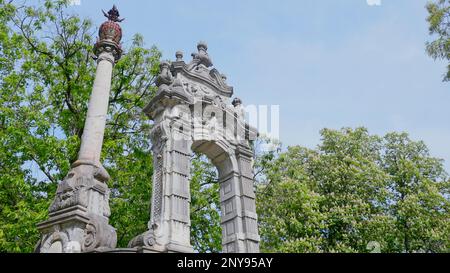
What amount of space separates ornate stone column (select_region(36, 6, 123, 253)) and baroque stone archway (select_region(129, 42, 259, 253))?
0.99 meters

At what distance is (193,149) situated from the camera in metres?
12.9

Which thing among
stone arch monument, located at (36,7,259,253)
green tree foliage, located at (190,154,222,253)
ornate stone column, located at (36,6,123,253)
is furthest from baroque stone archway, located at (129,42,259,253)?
green tree foliage, located at (190,154,222,253)

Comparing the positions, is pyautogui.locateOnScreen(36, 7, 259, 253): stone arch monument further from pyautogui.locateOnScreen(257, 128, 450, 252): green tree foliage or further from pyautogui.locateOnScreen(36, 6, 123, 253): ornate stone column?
pyautogui.locateOnScreen(257, 128, 450, 252): green tree foliage

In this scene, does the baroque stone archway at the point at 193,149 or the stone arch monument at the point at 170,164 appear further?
the baroque stone archway at the point at 193,149

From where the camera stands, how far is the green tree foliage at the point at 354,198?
19.4 meters

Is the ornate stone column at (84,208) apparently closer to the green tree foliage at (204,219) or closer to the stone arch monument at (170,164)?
the stone arch monument at (170,164)

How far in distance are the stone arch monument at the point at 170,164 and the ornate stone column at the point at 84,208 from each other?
2cm

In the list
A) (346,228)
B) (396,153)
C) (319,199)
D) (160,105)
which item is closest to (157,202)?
(160,105)

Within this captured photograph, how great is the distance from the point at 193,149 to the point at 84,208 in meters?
4.56

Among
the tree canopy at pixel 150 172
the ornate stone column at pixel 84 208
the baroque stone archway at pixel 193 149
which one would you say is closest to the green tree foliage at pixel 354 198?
the tree canopy at pixel 150 172

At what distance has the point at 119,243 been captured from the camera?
15.2 meters
